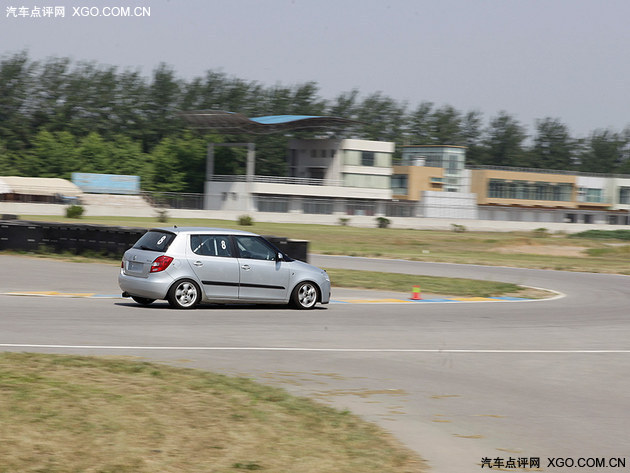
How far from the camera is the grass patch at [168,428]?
564cm

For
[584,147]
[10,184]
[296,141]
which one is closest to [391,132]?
[584,147]

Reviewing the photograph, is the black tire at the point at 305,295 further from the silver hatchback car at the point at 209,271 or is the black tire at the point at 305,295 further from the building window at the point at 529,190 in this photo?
the building window at the point at 529,190

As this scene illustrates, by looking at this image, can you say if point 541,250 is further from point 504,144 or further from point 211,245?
point 504,144

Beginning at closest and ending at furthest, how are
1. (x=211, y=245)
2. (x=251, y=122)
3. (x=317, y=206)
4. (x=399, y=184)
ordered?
(x=211, y=245) < (x=251, y=122) < (x=317, y=206) < (x=399, y=184)

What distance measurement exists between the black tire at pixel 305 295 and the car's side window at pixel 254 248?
799 mm

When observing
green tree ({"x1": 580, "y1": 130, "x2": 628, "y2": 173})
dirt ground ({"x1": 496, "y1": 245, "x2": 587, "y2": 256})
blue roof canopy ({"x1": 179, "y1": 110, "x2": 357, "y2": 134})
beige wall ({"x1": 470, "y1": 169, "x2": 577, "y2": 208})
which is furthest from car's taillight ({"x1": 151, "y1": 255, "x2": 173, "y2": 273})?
green tree ({"x1": 580, "y1": 130, "x2": 628, "y2": 173})

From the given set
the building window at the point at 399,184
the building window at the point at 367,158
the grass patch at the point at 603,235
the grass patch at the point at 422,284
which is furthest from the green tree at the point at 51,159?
the grass patch at the point at 422,284

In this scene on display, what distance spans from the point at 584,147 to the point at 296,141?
277 ft

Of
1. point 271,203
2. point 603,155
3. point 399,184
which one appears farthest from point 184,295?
point 603,155

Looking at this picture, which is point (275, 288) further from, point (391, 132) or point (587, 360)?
Answer: point (391, 132)

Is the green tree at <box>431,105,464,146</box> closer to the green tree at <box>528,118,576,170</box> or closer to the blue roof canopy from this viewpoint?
the green tree at <box>528,118,576,170</box>

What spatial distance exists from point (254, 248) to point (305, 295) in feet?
4.49

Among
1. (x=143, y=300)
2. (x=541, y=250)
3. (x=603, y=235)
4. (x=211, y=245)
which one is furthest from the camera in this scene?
(x=603, y=235)

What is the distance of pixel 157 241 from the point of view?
53.1ft
